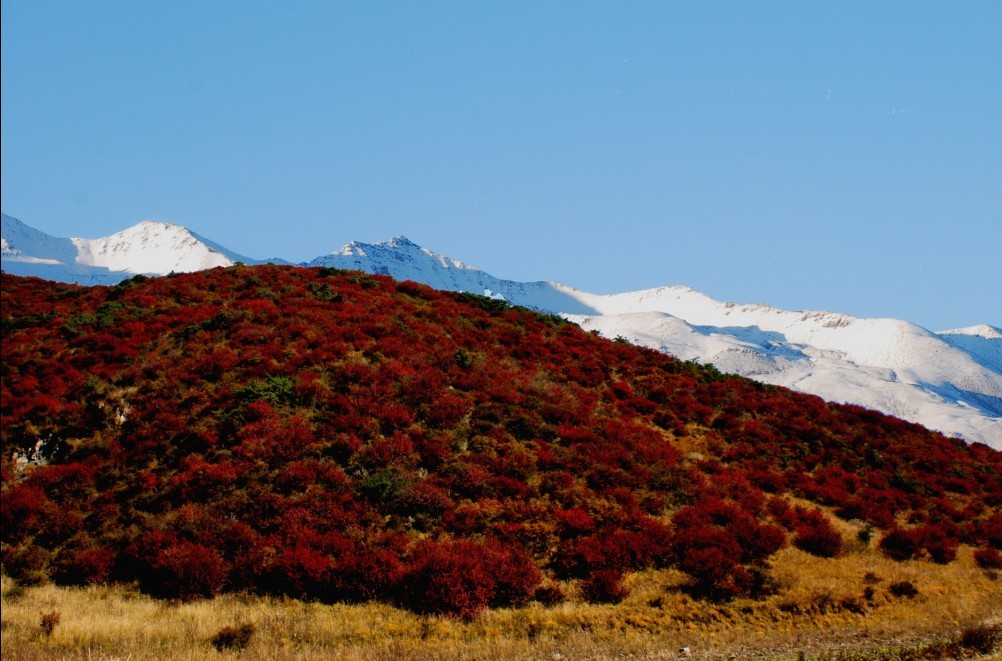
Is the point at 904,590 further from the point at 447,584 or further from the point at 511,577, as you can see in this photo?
the point at 447,584

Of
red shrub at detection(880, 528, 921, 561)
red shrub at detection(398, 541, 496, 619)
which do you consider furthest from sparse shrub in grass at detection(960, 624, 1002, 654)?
red shrub at detection(398, 541, 496, 619)

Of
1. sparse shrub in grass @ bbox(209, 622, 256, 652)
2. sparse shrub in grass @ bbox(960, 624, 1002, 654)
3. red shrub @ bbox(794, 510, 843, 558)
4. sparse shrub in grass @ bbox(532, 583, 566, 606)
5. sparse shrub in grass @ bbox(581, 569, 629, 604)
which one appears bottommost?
sparse shrub in grass @ bbox(209, 622, 256, 652)

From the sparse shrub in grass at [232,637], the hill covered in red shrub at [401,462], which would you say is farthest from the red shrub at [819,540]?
the sparse shrub in grass at [232,637]

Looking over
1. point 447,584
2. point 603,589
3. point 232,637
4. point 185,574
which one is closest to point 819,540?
point 603,589

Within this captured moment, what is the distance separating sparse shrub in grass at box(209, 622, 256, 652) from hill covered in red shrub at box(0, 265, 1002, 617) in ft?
6.37

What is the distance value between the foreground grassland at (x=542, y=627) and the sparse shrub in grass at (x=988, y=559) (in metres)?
3.35

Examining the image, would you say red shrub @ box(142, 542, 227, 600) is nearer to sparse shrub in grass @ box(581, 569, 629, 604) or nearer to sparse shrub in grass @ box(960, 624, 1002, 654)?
sparse shrub in grass @ box(581, 569, 629, 604)

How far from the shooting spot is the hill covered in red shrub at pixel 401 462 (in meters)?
16.0

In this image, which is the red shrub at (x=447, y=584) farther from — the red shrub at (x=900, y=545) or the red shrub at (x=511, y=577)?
the red shrub at (x=900, y=545)

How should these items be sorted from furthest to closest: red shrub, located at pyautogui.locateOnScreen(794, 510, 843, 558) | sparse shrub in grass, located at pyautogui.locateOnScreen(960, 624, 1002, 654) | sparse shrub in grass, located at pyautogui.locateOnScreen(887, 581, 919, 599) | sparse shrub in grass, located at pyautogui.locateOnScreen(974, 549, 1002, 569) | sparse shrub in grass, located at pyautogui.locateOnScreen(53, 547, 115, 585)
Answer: sparse shrub in grass, located at pyautogui.locateOnScreen(974, 549, 1002, 569) < red shrub, located at pyautogui.locateOnScreen(794, 510, 843, 558) < sparse shrub in grass, located at pyautogui.locateOnScreen(887, 581, 919, 599) < sparse shrub in grass, located at pyautogui.locateOnScreen(53, 547, 115, 585) < sparse shrub in grass, located at pyautogui.locateOnScreen(960, 624, 1002, 654)

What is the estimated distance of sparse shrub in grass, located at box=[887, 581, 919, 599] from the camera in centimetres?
1647

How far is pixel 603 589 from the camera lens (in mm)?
15648

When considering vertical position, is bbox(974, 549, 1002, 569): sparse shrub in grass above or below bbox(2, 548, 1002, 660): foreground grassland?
above

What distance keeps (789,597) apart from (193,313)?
1081 inches
